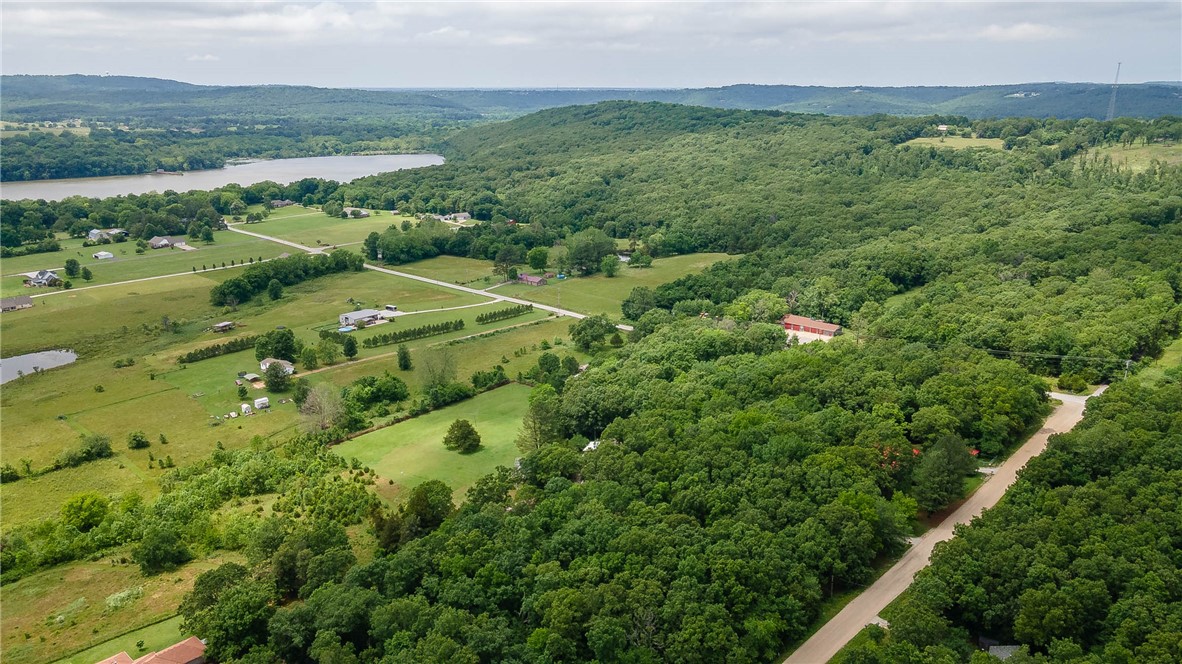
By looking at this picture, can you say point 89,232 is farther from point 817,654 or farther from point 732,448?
point 817,654

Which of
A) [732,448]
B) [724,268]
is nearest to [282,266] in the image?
[724,268]

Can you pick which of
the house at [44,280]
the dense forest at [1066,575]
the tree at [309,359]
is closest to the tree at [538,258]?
the tree at [309,359]

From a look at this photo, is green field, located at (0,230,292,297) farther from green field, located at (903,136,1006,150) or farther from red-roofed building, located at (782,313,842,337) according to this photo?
green field, located at (903,136,1006,150)

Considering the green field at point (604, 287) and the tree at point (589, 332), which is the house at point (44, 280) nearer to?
the green field at point (604, 287)

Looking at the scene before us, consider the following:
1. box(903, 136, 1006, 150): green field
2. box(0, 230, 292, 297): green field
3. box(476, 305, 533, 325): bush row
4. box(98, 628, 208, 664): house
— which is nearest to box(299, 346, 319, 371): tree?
box(476, 305, 533, 325): bush row

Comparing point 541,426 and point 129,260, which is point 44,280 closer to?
point 129,260
